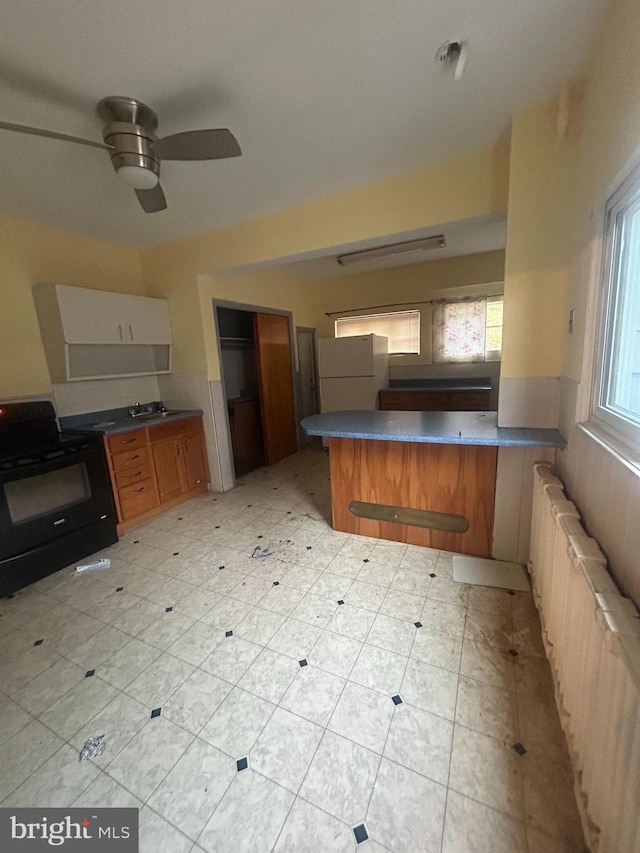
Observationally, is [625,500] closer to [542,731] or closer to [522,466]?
[542,731]

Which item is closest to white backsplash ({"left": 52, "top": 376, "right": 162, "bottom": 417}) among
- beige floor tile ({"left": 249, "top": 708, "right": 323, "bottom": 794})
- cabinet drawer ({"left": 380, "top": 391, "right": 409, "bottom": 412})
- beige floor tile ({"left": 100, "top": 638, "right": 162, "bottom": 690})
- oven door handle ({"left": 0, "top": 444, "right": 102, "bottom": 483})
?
oven door handle ({"left": 0, "top": 444, "right": 102, "bottom": 483})

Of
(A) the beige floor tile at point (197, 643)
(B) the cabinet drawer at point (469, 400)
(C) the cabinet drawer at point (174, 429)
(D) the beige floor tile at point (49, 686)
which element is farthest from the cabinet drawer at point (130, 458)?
(B) the cabinet drawer at point (469, 400)

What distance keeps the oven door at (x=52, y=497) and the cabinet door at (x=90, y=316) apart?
0.96 metres

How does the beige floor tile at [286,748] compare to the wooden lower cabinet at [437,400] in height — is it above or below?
below

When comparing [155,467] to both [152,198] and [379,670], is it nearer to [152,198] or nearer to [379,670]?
[152,198]

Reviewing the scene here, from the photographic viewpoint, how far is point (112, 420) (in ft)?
11.2

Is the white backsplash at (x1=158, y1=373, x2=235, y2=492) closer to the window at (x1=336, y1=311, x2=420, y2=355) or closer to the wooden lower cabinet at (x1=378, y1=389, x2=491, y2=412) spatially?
the wooden lower cabinet at (x1=378, y1=389, x2=491, y2=412)

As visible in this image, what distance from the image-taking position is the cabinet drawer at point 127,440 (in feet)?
9.62

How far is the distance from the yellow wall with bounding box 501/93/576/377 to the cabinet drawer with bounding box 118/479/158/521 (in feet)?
10.4

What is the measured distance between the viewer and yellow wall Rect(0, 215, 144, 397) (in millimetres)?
2652

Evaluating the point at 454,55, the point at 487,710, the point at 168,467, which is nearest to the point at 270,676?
the point at 487,710

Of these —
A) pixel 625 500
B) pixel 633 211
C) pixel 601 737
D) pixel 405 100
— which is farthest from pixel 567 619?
pixel 405 100

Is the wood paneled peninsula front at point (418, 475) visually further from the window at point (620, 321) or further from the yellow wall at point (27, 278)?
the yellow wall at point (27, 278)

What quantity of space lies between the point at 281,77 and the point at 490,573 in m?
2.86
